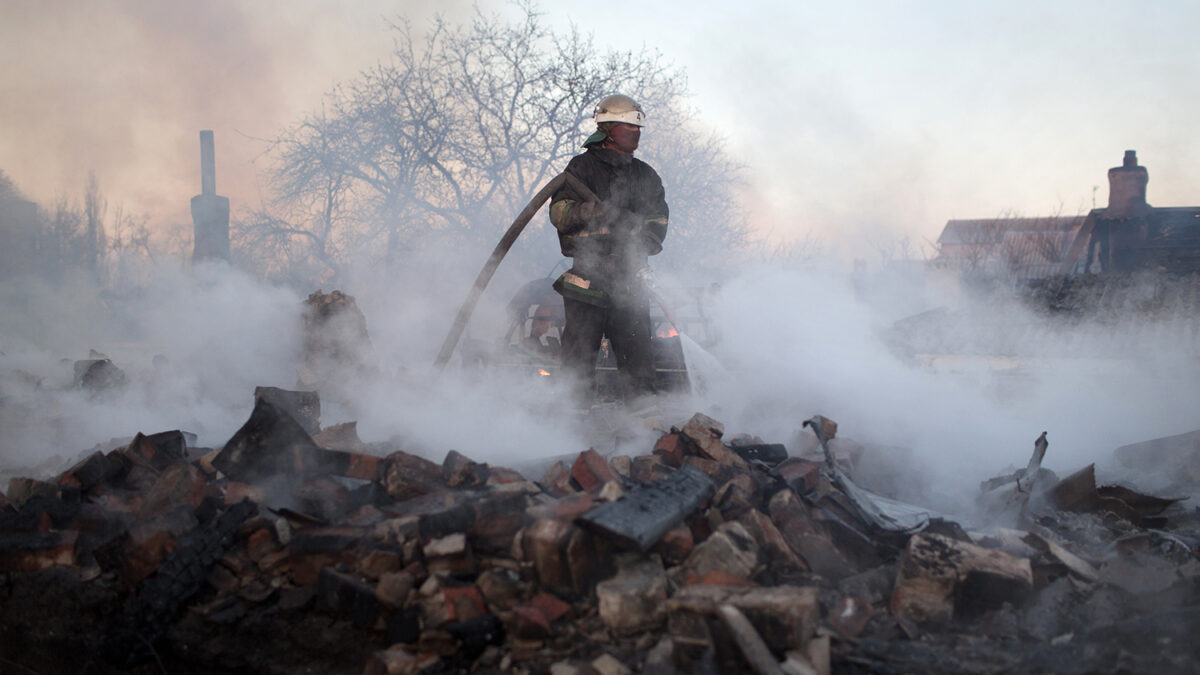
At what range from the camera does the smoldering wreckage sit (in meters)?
2.02

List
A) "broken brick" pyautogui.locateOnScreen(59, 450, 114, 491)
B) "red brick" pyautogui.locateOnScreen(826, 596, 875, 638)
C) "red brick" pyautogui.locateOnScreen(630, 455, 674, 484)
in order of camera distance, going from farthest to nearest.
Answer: "red brick" pyautogui.locateOnScreen(630, 455, 674, 484), "broken brick" pyautogui.locateOnScreen(59, 450, 114, 491), "red brick" pyautogui.locateOnScreen(826, 596, 875, 638)

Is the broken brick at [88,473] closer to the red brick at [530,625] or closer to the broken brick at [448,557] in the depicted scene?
the broken brick at [448,557]

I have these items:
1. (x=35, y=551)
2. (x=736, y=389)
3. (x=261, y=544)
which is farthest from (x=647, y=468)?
(x=736, y=389)

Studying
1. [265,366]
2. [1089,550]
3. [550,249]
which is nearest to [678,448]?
[1089,550]

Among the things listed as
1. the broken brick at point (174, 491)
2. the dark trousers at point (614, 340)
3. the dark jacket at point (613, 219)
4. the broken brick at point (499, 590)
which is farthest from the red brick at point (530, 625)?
the dark jacket at point (613, 219)

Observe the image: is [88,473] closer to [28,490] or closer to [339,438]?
[28,490]

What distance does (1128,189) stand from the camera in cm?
1758

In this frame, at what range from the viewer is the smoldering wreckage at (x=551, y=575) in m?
2.02

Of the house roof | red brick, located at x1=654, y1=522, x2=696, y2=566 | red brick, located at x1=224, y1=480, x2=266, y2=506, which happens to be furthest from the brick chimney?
red brick, located at x1=224, y1=480, x2=266, y2=506

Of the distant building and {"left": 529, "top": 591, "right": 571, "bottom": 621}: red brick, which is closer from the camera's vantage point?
{"left": 529, "top": 591, "right": 571, "bottom": 621}: red brick

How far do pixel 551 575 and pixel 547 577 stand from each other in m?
0.02

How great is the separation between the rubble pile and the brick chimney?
1875 centimetres

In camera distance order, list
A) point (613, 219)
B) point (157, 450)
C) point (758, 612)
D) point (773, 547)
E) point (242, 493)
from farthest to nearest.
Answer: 1. point (613, 219)
2. point (157, 450)
3. point (242, 493)
4. point (773, 547)
5. point (758, 612)

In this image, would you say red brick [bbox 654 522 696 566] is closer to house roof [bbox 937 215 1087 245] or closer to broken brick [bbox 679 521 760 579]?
broken brick [bbox 679 521 760 579]
